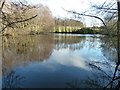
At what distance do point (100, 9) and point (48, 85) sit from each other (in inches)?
105

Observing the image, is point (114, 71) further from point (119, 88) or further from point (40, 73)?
point (40, 73)

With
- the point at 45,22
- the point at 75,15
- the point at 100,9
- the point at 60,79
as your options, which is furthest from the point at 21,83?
the point at 45,22

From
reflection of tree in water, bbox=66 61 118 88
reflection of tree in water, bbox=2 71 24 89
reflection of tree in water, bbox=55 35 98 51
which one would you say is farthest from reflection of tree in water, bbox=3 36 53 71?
reflection of tree in water, bbox=66 61 118 88

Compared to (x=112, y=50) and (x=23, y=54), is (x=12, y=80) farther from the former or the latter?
(x=112, y=50)

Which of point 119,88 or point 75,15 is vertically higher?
point 75,15

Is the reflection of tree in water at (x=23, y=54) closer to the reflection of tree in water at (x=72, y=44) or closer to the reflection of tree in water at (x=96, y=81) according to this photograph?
the reflection of tree in water at (x=72, y=44)

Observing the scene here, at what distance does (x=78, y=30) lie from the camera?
29266 mm

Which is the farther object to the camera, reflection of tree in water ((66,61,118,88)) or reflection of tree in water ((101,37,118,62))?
reflection of tree in water ((101,37,118,62))

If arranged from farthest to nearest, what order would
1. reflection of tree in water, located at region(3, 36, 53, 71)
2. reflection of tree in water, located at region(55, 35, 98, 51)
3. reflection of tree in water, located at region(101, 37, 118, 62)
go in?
reflection of tree in water, located at region(55, 35, 98, 51)
reflection of tree in water, located at region(3, 36, 53, 71)
reflection of tree in water, located at region(101, 37, 118, 62)

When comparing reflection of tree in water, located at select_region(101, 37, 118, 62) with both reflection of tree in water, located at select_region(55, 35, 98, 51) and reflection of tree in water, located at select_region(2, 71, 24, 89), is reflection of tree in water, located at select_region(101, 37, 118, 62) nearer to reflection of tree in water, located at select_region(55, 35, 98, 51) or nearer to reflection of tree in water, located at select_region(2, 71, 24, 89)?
reflection of tree in water, located at select_region(55, 35, 98, 51)

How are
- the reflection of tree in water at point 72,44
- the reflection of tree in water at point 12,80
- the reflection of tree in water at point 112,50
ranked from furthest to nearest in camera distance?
the reflection of tree in water at point 72,44
the reflection of tree in water at point 112,50
the reflection of tree in water at point 12,80

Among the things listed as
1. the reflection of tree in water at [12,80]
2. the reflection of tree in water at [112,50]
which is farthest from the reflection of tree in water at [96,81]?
the reflection of tree in water at [12,80]

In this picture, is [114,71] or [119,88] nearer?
[119,88]

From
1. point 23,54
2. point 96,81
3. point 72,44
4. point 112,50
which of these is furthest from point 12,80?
point 72,44
